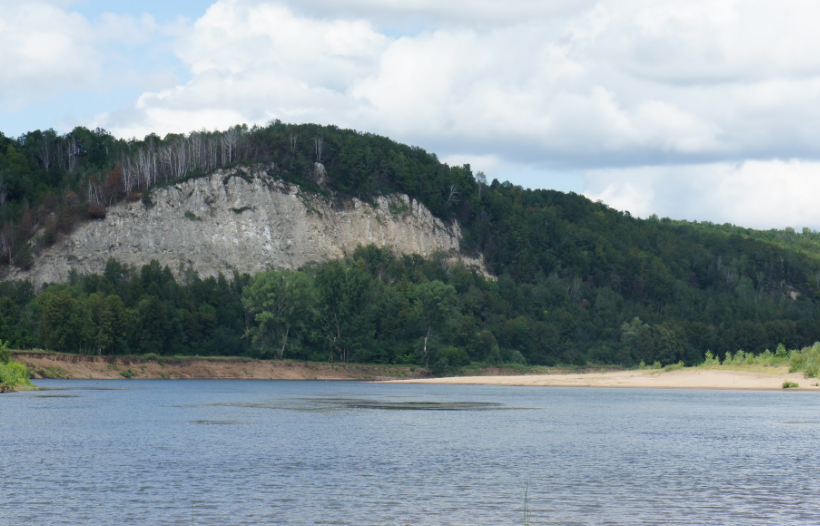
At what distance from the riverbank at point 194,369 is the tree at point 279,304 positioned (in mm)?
4997

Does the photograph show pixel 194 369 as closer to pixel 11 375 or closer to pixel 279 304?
pixel 279 304

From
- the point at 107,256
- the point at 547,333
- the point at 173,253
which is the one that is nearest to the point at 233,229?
the point at 173,253

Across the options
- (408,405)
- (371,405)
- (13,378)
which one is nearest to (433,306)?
(408,405)

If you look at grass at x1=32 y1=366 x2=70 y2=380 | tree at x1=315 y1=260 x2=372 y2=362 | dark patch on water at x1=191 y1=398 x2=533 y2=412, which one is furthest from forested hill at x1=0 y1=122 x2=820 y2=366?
dark patch on water at x1=191 y1=398 x2=533 y2=412

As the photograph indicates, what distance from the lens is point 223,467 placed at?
34688 millimetres

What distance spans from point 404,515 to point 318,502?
331 centimetres

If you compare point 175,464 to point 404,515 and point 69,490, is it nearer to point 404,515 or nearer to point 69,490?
point 69,490

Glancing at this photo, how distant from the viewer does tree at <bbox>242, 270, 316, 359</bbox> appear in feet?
474

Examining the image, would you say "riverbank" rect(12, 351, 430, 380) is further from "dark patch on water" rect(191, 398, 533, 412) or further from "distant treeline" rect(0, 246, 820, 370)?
"dark patch on water" rect(191, 398, 533, 412)

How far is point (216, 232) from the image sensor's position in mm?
171125

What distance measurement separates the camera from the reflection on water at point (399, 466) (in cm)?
2588

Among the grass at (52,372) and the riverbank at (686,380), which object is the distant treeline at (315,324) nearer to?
the grass at (52,372)

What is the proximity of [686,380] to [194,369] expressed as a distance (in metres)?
71.3

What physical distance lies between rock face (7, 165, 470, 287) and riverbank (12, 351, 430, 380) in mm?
32774
